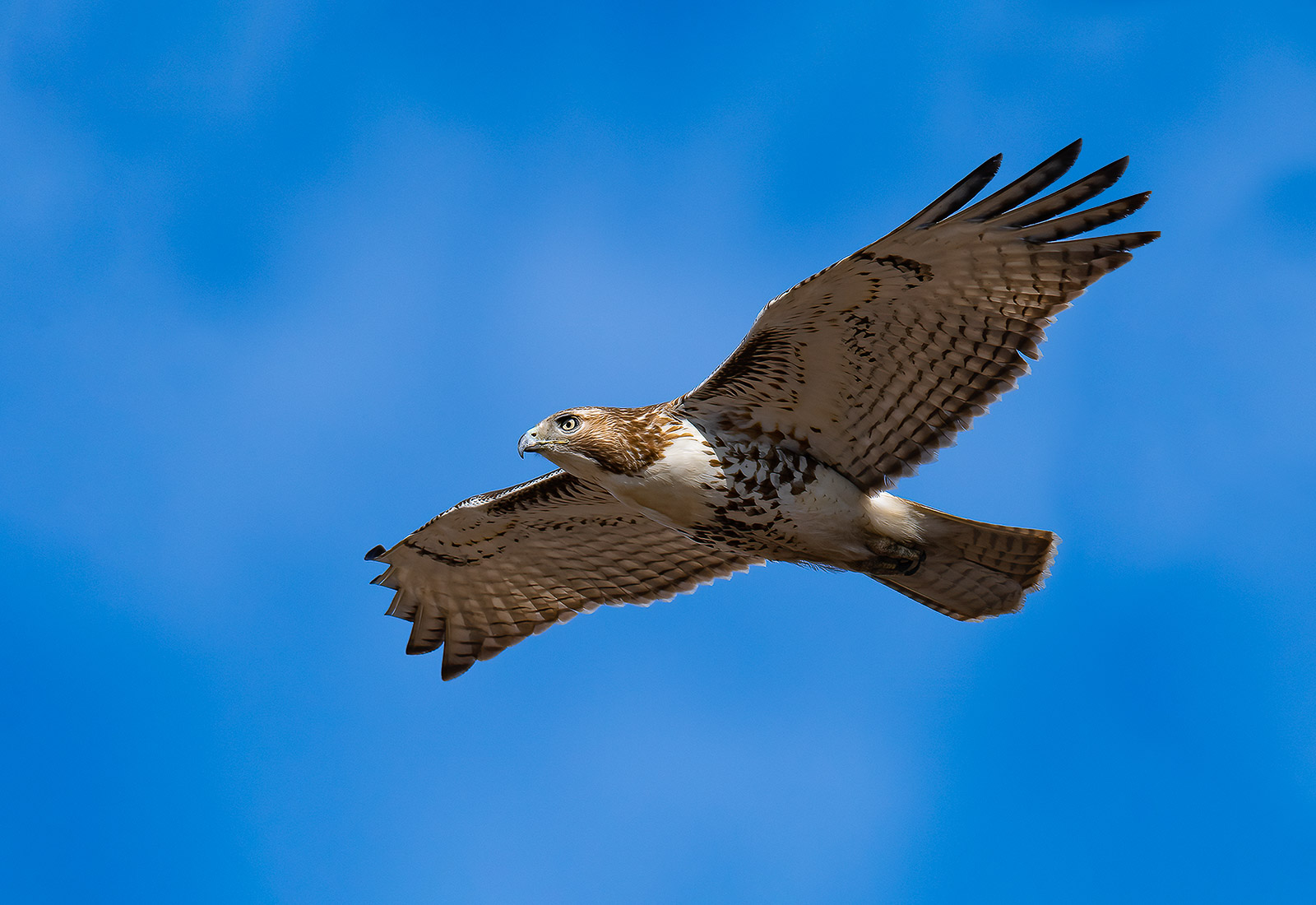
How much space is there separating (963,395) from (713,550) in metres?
2.51

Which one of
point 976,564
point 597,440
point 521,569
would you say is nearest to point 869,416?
point 976,564

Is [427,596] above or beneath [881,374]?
above

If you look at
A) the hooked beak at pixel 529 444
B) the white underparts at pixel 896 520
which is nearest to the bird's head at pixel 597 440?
the hooked beak at pixel 529 444

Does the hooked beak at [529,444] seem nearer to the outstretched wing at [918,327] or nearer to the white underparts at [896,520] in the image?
the outstretched wing at [918,327]

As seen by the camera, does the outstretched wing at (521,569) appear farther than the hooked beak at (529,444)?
Yes

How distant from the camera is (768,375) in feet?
24.6

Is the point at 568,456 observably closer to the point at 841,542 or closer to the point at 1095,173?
the point at 841,542

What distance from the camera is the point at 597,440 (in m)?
7.42

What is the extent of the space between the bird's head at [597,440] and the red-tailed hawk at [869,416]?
0.04 ft

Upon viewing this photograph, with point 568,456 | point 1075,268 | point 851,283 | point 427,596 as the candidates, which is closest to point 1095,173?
point 1075,268

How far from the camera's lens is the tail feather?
7.63m

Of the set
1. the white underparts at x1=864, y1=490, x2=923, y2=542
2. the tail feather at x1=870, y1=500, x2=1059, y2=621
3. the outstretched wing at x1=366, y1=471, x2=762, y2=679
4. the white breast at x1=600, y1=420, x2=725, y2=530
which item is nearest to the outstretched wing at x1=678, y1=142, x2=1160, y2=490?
the white underparts at x1=864, y1=490, x2=923, y2=542

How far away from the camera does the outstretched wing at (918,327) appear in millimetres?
6680

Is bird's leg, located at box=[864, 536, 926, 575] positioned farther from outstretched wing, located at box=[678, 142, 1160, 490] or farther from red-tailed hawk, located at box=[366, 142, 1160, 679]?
outstretched wing, located at box=[678, 142, 1160, 490]
